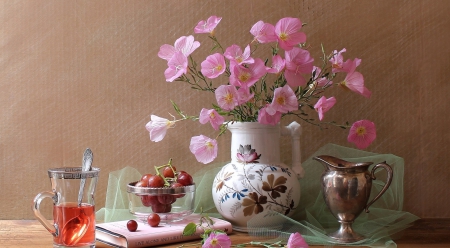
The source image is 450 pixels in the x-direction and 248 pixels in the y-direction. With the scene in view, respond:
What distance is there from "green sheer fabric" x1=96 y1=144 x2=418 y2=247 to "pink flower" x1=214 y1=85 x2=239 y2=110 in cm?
26

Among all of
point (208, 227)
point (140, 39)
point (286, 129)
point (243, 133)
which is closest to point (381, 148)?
point (286, 129)

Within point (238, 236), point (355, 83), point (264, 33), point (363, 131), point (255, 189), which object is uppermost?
point (264, 33)

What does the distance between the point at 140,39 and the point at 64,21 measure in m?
0.20

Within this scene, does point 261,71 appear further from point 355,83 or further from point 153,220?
point 153,220

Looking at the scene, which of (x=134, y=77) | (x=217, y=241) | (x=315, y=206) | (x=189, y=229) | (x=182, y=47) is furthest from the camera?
(x=134, y=77)

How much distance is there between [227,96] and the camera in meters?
1.20

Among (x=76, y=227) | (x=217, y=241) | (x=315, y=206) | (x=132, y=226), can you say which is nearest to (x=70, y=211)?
(x=76, y=227)

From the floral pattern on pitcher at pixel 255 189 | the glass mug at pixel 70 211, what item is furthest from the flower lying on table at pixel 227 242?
the glass mug at pixel 70 211

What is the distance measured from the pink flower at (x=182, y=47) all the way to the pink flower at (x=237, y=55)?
0.29 ft

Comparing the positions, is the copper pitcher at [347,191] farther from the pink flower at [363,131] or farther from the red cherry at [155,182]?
the red cherry at [155,182]

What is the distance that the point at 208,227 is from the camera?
48.0 inches

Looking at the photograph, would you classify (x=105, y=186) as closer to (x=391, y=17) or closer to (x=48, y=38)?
(x=48, y=38)

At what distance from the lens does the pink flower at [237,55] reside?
1.19 m

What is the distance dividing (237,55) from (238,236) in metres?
0.39
